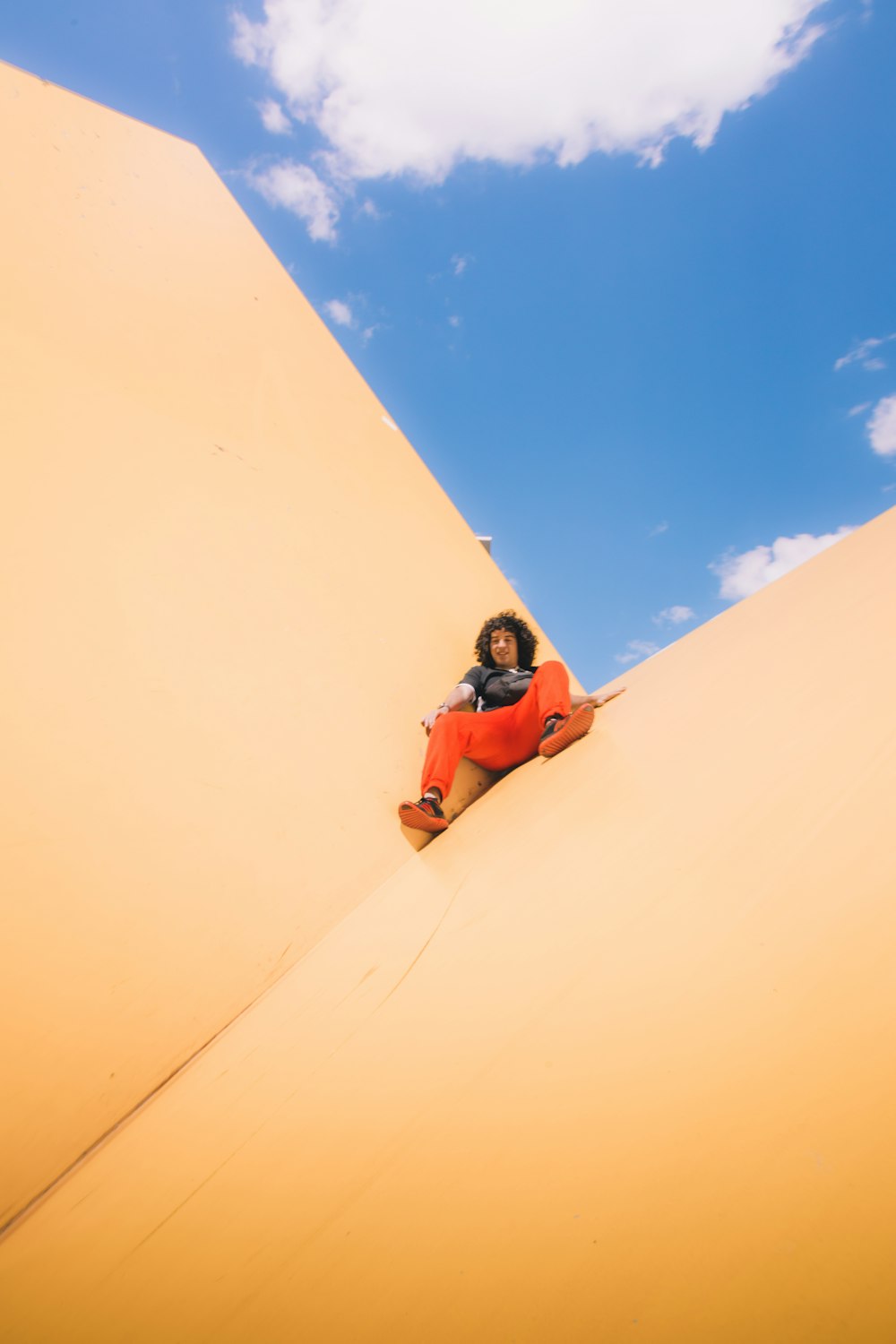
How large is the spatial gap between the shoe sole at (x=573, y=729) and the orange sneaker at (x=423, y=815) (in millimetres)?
367

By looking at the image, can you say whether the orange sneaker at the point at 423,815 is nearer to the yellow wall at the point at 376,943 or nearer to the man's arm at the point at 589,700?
the yellow wall at the point at 376,943

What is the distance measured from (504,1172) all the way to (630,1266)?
0.39ft

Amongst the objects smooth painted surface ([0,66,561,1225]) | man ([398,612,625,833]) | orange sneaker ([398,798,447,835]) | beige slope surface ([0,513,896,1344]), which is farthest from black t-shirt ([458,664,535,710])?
beige slope surface ([0,513,896,1344])

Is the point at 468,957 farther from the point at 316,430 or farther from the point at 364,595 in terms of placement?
the point at 316,430

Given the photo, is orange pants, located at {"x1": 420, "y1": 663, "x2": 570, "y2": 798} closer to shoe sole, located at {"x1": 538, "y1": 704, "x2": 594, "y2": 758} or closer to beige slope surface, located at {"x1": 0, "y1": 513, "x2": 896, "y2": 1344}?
shoe sole, located at {"x1": 538, "y1": 704, "x2": 594, "y2": 758}

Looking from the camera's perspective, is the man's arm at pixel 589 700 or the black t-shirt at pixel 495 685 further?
the black t-shirt at pixel 495 685

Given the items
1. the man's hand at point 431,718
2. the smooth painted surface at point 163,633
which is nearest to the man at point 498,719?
the man's hand at point 431,718

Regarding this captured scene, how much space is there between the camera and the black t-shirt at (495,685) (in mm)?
1935

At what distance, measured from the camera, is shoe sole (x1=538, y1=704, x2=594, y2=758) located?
1539mm

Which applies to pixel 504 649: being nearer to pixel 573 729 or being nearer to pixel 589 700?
pixel 589 700

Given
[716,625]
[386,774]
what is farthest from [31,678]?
[716,625]

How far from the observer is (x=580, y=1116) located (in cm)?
44

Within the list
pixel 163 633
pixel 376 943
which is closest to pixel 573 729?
pixel 376 943

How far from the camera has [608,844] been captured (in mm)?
900
